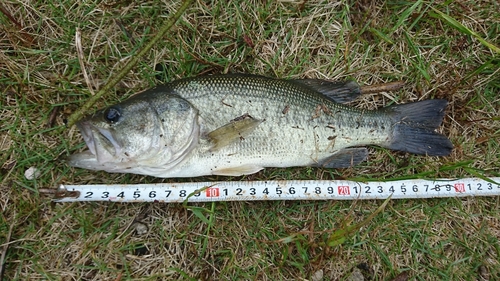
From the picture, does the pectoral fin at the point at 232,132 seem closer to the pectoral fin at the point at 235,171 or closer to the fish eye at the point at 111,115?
the pectoral fin at the point at 235,171

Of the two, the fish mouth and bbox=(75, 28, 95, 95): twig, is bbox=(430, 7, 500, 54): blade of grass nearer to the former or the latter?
the fish mouth

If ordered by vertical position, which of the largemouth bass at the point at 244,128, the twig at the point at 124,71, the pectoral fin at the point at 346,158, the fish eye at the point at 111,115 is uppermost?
the twig at the point at 124,71

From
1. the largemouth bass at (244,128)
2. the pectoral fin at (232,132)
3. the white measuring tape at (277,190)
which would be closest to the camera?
the largemouth bass at (244,128)

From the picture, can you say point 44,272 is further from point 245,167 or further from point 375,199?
point 375,199

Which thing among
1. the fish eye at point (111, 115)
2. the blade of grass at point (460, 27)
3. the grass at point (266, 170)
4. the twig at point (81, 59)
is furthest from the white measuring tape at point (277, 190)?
the blade of grass at point (460, 27)

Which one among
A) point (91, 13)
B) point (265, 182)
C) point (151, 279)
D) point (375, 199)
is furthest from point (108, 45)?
point (375, 199)

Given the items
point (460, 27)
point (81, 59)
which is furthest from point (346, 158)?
point (81, 59)

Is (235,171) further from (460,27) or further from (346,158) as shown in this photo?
(460,27)
